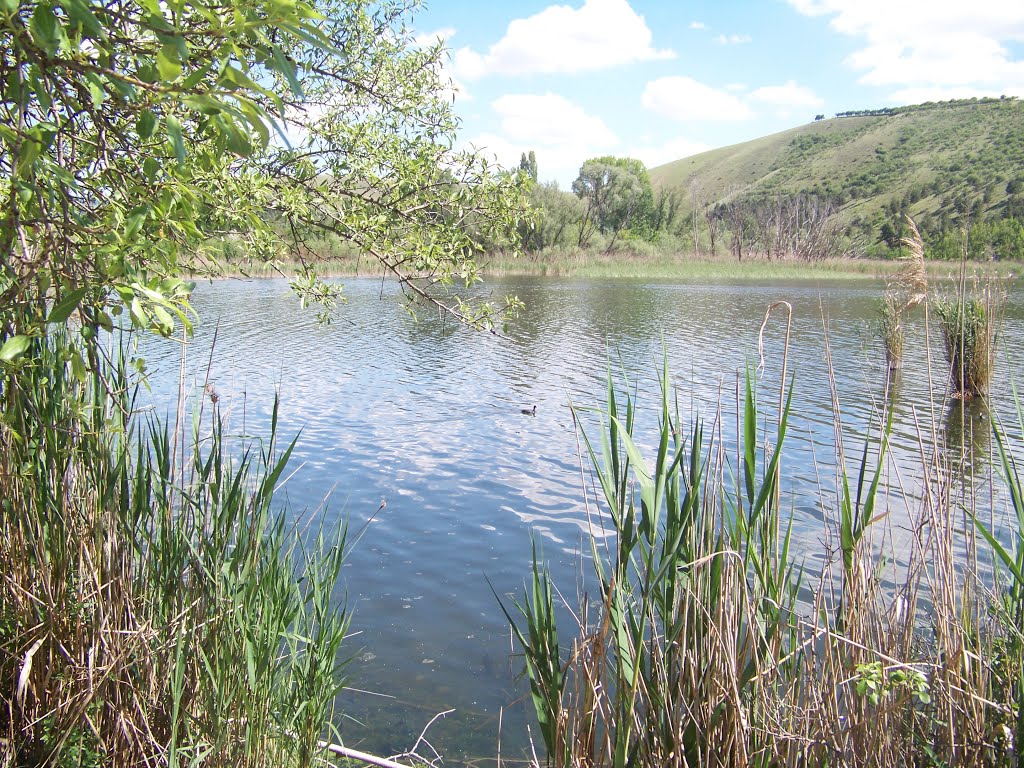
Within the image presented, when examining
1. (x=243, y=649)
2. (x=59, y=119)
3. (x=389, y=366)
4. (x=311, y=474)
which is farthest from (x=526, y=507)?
(x=389, y=366)

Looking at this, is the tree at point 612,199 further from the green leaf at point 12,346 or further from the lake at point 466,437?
the green leaf at point 12,346

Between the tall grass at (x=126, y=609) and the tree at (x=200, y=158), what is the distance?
522 mm

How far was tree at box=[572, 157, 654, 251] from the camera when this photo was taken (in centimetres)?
6397

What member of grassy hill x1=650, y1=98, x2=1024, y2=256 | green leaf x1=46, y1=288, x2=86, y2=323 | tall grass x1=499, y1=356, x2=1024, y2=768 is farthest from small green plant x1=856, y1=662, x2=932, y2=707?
grassy hill x1=650, y1=98, x2=1024, y2=256

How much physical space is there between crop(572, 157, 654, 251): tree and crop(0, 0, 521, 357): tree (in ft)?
185

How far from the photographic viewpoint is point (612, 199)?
2530 inches

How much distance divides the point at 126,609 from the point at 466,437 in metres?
8.00

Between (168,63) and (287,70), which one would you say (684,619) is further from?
(168,63)

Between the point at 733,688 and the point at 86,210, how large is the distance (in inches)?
105

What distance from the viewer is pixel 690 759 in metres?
2.45

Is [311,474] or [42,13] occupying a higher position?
[42,13]

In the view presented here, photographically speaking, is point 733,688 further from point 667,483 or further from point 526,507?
point 526,507

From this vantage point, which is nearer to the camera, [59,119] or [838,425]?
[838,425]

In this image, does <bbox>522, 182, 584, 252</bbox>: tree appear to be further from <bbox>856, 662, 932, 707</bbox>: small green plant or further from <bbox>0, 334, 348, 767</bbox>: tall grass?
<bbox>856, 662, 932, 707</bbox>: small green plant
